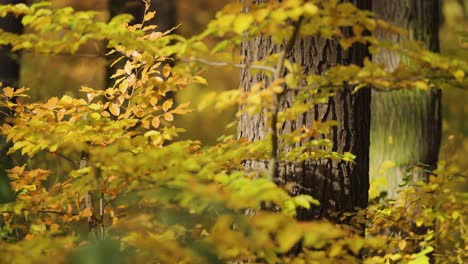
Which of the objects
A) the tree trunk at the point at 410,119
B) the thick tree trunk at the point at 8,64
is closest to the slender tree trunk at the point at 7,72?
the thick tree trunk at the point at 8,64

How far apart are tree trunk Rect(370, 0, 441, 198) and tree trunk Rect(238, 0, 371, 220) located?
1795 mm

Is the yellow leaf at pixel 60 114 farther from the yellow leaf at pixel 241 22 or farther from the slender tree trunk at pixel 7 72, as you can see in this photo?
the yellow leaf at pixel 241 22

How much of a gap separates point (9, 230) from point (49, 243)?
902mm

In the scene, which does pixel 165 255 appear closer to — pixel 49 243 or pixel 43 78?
pixel 49 243

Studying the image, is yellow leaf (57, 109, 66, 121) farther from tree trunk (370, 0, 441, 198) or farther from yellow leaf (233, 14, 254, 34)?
tree trunk (370, 0, 441, 198)

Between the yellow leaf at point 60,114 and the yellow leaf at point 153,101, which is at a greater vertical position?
the yellow leaf at point 153,101

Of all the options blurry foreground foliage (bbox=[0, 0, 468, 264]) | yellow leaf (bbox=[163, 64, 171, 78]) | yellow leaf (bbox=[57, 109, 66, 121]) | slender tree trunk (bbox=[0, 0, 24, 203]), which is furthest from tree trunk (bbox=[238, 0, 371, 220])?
slender tree trunk (bbox=[0, 0, 24, 203])

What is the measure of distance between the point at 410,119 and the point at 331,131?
81.5 inches

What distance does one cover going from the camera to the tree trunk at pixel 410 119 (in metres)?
5.13

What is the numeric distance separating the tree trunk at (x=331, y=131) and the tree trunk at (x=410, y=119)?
1.79 m

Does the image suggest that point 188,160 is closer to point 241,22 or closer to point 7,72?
point 241,22

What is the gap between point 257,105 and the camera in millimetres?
2293

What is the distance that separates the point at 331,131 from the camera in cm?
332

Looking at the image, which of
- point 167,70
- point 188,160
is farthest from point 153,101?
point 188,160
